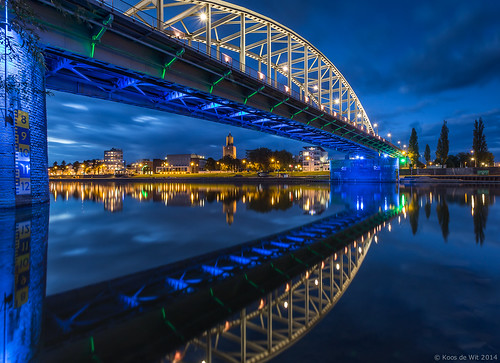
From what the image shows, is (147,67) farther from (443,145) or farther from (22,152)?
(443,145)

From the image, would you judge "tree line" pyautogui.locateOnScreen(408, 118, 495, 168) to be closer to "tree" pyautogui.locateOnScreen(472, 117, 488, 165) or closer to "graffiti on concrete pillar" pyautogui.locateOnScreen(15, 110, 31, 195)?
"tree" pyautogui.locateOnScreen(472, 117, 488, 165)

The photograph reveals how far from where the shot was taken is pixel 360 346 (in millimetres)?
3219

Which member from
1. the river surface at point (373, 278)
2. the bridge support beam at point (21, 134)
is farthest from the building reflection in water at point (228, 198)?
the river surface at point (373, 278)

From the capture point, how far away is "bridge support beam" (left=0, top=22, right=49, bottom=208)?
1489cm

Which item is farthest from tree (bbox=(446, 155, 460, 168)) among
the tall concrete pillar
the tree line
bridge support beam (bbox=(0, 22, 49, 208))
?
the tall concrete pillar

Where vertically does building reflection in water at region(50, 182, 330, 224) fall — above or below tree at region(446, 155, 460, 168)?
below

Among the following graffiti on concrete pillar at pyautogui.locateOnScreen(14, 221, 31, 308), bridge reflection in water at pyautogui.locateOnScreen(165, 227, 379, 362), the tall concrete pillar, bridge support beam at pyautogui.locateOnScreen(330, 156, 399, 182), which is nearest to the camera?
bridge reflection in water at pyautogui.locateOnScreen(165, 227, 379, 362)

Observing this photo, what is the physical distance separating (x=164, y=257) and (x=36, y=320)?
354cm

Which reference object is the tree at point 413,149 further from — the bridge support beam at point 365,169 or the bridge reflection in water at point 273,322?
the bridge reflection in water at point 273,322

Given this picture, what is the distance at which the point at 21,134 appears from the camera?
15.9 m

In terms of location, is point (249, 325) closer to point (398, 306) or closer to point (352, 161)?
point (398, 306)

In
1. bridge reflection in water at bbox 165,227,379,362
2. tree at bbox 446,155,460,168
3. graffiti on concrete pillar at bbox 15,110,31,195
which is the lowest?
bridge reflection in water at bbox 165,227,379,362

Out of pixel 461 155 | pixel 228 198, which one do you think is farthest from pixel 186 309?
pixel 461 155

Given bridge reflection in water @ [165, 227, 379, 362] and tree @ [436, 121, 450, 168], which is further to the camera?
tree @ [436, 121, 450, 168]
